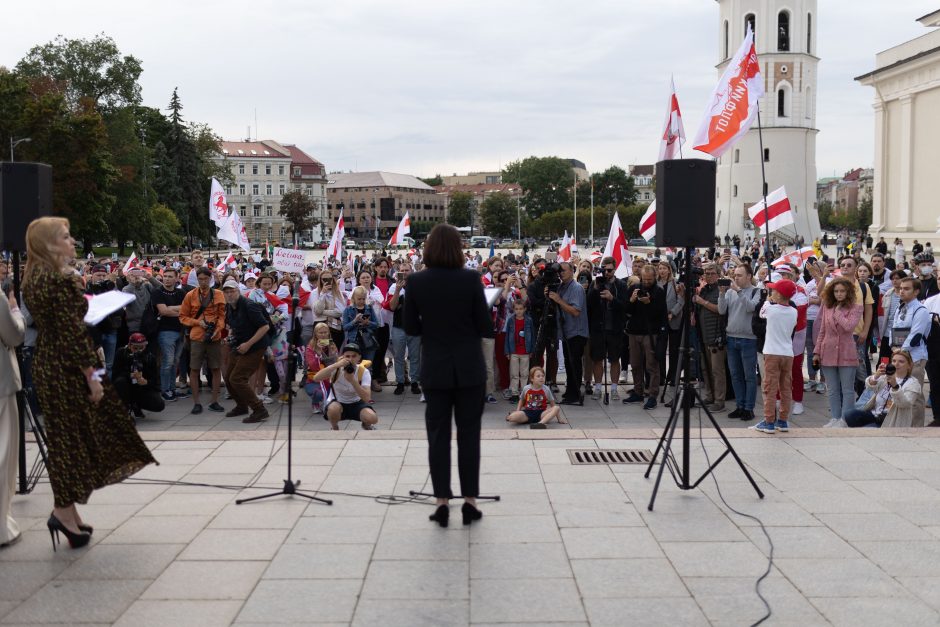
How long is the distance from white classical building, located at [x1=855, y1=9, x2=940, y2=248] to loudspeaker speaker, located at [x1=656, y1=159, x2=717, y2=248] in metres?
47.8

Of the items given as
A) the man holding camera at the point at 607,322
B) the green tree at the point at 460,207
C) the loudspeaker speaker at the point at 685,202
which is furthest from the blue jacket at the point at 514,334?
the green tree at the point at 460,207

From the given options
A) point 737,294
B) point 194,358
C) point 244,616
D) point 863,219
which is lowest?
point 244,616

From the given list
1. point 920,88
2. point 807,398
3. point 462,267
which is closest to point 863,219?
point 920,88

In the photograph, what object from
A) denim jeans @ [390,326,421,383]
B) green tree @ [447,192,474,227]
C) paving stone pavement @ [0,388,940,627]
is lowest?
paving stone pavement @ [0,388,940,627]

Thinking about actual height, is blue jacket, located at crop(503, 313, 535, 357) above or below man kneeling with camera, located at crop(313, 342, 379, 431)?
above

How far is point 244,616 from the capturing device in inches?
179

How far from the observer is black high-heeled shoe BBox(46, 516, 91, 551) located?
548 cm

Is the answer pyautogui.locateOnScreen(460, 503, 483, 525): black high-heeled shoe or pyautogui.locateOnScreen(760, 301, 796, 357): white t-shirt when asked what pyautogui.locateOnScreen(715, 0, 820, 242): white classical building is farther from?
pyautogui.locateOnScreen(460, 503, 483, 525): black high-heeled shoe

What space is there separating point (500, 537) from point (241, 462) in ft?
10.2

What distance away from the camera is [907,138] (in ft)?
170

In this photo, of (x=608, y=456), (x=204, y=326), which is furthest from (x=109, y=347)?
(x=608, y=456)

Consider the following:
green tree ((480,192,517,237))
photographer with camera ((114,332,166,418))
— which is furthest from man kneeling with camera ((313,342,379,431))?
green tree ((480,192,517,237))

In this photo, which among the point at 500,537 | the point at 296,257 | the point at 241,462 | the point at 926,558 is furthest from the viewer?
the point at 296,257

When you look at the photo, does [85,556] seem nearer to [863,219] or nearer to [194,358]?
[194,358]
